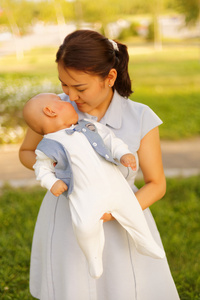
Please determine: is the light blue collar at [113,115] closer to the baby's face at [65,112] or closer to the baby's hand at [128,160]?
the baby's face at [65,112]

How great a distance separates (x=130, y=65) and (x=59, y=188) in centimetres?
1758

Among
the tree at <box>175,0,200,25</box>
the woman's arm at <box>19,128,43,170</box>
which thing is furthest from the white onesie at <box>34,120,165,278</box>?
the tree at <box>175,0,200,25</box>

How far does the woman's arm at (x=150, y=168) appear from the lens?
6.29 feet

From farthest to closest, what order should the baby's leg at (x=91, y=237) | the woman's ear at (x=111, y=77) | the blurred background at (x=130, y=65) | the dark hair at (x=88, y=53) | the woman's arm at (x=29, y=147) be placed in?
the blurred background at (x=130, y=65) < the woman's arm at (x=29, y=147) < the woman's ear at (x=111, y=77) < the dark hair at (x=88, y=53) < the baby's leg at (x=91, y=237)

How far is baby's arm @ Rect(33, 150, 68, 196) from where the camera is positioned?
1640 mm

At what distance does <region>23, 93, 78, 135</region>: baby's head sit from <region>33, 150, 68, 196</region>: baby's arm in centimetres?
14

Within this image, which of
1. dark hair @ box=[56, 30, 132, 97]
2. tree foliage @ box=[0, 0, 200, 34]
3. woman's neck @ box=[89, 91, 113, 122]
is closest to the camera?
dark hair @ box=[56, 30, 132, 97]

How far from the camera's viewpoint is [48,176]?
1665 mm

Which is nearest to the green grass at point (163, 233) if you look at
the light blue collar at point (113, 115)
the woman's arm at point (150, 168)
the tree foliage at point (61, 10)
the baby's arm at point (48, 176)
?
the woman's arm at point (150, 168)

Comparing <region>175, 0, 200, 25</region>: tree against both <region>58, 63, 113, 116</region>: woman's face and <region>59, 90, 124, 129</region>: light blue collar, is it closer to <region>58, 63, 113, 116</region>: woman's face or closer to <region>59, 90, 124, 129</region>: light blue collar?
<region>59, 90, 124, 129</region>: light blue collar

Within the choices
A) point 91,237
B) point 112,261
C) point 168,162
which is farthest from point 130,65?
point 91,237

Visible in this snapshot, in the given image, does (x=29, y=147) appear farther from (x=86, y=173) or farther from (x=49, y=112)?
(x=86, y=173)

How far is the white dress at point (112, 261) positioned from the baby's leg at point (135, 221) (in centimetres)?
16

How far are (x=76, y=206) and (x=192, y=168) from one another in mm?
4219
